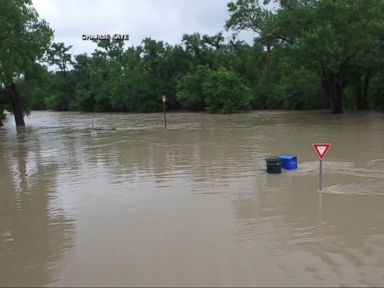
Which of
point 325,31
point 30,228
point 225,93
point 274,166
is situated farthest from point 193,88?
point 30,228

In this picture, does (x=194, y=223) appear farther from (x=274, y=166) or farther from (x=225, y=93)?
(x=225, y=93)

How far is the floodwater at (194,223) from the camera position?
6289 millimetres

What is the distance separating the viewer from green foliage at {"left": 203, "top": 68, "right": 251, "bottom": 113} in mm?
55531

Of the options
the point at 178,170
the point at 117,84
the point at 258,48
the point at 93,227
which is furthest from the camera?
the point at 117,84

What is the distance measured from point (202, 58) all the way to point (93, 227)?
5935 centimetres

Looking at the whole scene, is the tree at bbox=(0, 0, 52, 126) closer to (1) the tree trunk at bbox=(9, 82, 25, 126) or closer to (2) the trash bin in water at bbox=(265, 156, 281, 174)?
(1) the tree trunk at bbox=(9, 82, 25, 126)

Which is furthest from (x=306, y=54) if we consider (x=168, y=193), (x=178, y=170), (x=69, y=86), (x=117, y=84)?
(x=69, y=86)

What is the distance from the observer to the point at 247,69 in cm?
6469

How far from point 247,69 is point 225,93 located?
10.5 m

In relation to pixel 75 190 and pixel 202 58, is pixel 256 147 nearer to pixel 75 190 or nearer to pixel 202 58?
pixel 75 190

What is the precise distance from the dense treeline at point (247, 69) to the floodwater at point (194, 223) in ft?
52.7

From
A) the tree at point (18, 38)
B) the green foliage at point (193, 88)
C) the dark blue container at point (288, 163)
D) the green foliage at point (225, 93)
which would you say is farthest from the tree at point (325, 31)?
the green foliage at point (193, 88)

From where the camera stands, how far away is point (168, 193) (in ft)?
36.9

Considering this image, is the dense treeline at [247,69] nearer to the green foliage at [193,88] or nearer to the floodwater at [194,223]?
the green foliage at [193,88]
